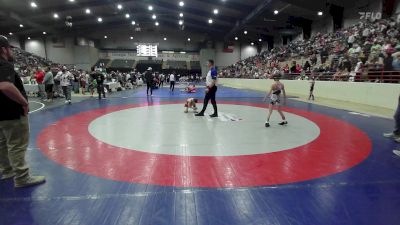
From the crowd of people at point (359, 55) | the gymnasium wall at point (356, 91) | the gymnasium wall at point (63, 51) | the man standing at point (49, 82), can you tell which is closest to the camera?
the gymnasium wall at point (356, 91)

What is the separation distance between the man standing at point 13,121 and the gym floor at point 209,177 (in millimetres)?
204

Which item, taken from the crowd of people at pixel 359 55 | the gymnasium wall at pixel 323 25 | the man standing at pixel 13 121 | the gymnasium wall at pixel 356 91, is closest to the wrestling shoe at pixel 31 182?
the man standing at pixel 13 121

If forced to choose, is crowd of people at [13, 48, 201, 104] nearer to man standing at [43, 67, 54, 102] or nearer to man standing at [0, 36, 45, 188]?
man standing at [43, 67, 54, 102]

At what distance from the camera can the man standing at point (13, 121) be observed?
3.12 metres

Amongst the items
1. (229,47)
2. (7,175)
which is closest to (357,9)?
(7,175)

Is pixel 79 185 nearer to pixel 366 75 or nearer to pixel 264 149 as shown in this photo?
pixel 264 149

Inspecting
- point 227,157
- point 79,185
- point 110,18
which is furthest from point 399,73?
point 110,18

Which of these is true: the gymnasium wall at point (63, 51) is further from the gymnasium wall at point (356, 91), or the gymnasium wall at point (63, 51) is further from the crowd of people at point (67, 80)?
the gymnasium wall at point (356, 91)

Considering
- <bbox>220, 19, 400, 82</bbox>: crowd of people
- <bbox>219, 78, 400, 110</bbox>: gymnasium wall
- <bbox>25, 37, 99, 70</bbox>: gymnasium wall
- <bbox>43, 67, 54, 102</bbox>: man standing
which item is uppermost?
<bbox>25, 37, 99, 70</bbox>: gymnasium wall

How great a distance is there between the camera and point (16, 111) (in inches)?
129

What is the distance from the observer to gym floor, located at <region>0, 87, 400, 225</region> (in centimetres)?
270

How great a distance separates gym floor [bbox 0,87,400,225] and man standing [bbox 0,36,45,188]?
0.20m

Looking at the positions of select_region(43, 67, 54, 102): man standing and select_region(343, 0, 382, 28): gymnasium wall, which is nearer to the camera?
select_region(43, 67, 54, 102): man standing

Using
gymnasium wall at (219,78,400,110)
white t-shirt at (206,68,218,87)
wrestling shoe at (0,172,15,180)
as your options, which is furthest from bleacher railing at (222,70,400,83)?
wrestling shoe at (0,172,15,180)
